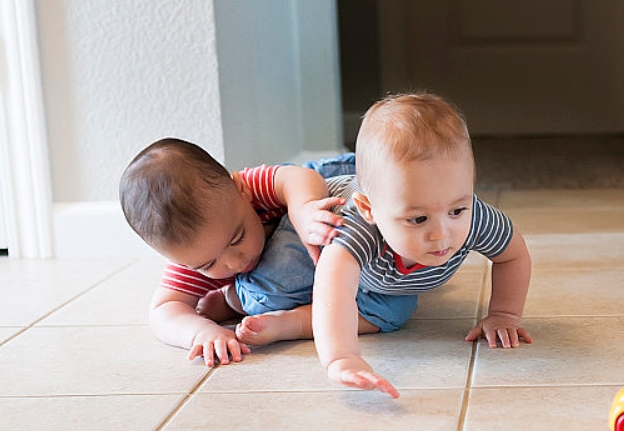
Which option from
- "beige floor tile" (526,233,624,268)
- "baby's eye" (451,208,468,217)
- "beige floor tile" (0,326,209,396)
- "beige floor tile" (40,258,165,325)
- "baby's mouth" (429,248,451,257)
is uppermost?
"baby's eye" (451,208,468,217)

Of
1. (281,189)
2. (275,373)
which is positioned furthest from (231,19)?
(275,373)

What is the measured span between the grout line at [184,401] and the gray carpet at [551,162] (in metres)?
1.31

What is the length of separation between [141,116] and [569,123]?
1579 mm

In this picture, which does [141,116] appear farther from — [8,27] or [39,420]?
[39,420]

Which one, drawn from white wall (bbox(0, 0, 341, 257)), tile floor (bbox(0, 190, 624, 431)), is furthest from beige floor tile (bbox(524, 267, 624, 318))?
white wall (bbox(0, 0, 341, 257))

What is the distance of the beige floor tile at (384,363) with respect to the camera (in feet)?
3.43

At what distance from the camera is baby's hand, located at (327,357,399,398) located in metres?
0.96

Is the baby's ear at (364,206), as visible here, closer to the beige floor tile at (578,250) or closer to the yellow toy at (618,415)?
the yellow toy at (618,415)

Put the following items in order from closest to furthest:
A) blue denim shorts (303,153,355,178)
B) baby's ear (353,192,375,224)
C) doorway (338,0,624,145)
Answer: baby's ear (353,192,375,224) → blue denim shorts (303,153,355,178) → doorway (338,0,624,145)

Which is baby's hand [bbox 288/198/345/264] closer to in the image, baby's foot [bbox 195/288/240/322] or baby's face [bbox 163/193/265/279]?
baby's face [bbox 163/193/265/279]

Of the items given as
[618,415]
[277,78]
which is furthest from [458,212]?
[277,78]

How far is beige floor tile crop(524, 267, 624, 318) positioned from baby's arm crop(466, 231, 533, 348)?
8 cm

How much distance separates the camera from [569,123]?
2.90 metres

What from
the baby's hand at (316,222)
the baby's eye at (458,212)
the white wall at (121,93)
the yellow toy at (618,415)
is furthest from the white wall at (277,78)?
the yellow toy at (618,415)
